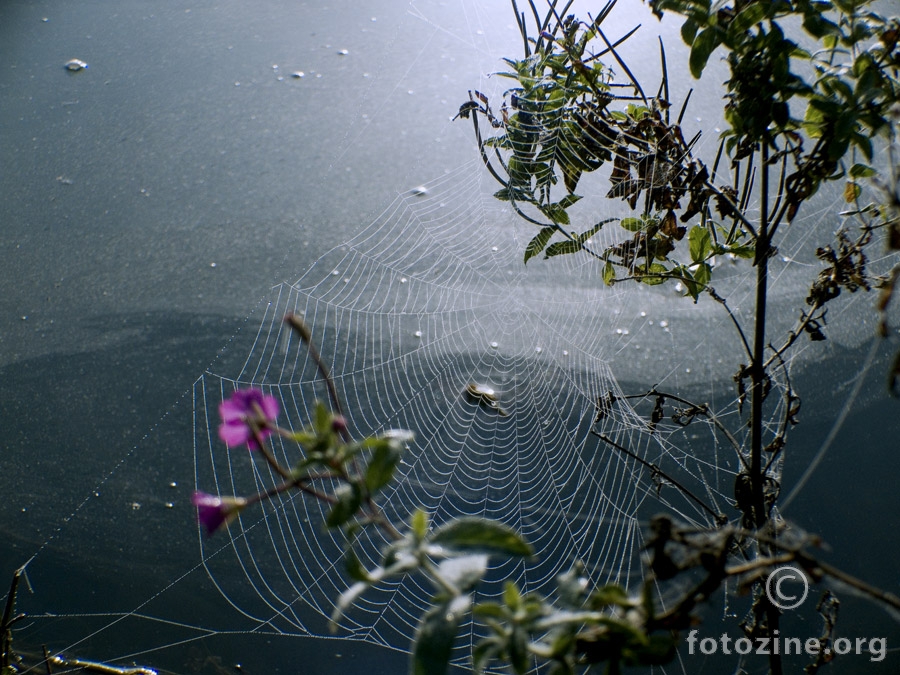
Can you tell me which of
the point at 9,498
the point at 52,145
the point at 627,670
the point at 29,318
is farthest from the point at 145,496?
the point at 52,145

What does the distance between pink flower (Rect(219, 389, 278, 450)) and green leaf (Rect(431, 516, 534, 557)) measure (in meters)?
0.08

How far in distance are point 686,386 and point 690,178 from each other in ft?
1.92

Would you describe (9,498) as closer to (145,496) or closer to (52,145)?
(145,496)

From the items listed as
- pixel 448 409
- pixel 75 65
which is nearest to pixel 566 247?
pixel 448 409

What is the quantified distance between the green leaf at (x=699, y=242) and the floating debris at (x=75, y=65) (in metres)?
1.56

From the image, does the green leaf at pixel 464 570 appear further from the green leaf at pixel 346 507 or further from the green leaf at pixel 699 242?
the green leaf at pixel 699 242

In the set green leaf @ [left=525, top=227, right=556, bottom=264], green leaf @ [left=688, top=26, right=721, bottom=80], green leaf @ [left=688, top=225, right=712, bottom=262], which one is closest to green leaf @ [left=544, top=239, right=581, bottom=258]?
green leaf @ [left=525, top=227, right=556, bottom=264]

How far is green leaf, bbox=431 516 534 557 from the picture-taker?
270 mm

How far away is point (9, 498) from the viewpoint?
0.98 metres

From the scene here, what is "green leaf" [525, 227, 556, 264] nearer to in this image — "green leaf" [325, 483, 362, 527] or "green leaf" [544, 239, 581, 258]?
"green leaf" [544, 239, 581, 258]

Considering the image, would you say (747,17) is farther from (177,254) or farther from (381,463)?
(177,254)

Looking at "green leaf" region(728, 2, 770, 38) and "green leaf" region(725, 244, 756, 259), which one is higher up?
"green leaf" region(728, 2, 770, 38)

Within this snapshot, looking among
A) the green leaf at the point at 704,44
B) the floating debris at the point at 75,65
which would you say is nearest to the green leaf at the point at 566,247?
the green leaf at the point at 704,44

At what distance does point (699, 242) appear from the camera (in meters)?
0.71
